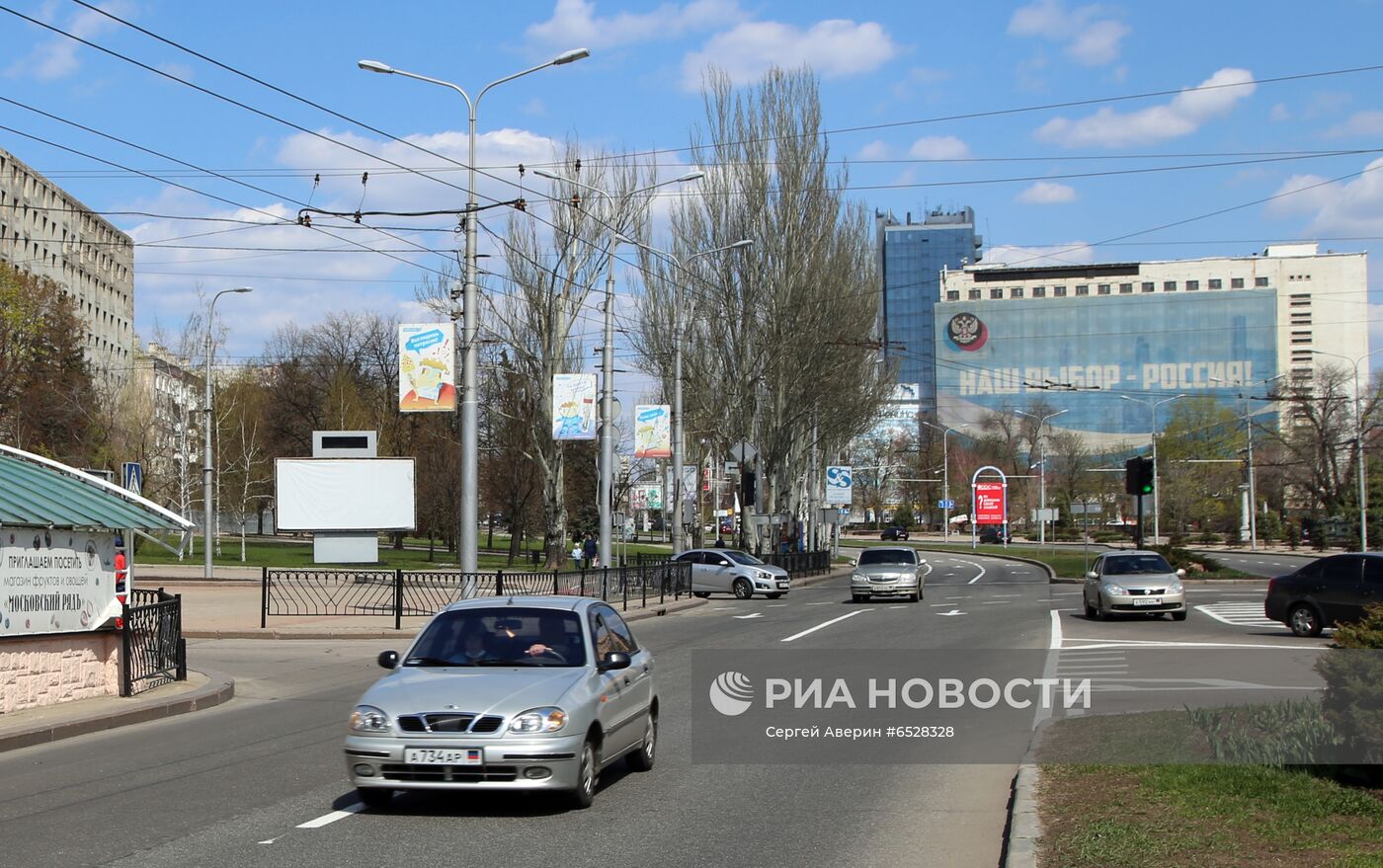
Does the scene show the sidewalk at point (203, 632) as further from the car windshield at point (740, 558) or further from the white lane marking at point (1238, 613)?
the white lane marking at point (1238, 613)

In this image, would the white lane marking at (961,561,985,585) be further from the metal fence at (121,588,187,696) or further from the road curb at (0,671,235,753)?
the road curb at (0,671,235,753)

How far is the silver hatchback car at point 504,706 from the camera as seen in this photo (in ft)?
28.4

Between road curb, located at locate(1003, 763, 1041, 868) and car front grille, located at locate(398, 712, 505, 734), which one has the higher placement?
car front grille, located at locate(398, 712, 505, 734)

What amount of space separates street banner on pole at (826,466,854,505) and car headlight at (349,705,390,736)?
6115 cm

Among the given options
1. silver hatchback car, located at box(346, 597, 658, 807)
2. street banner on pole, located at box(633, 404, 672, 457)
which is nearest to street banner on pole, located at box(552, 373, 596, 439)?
street banner on pole, located at box(633, 404, 672, 457)

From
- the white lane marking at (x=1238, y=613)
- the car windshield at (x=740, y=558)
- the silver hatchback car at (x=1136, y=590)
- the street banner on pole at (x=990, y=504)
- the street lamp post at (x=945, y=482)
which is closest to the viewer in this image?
the white lane marking at (x=1238, y=613)

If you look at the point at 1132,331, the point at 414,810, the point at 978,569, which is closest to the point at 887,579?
the point at 978,569

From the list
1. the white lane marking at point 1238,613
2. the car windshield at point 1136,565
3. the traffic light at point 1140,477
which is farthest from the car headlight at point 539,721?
the traffic light at point 1140,477

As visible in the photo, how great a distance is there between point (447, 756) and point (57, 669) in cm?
894

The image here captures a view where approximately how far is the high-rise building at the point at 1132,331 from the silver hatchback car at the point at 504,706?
395 feet

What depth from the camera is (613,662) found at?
32.3ft

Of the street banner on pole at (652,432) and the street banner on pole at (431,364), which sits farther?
the street banner on pole at (652,432)

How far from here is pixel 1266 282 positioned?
143250 millimetres

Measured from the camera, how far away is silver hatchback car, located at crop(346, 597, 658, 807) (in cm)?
866
